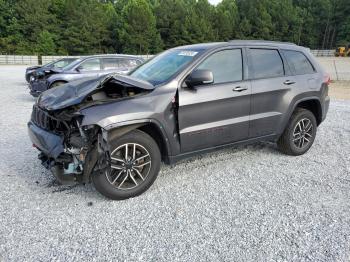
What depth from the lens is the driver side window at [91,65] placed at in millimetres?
10188

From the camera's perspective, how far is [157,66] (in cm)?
453

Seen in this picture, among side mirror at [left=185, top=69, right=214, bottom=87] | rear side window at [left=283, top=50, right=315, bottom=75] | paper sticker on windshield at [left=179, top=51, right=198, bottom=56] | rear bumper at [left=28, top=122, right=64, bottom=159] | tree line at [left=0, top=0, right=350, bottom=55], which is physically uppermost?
tree line at [left=0, top=0, right=350, bottom=55]

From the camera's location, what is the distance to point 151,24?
5959cm

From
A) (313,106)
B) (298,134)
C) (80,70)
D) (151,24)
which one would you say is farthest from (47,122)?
(151,24)

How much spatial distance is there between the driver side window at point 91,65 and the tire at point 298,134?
23.3ft

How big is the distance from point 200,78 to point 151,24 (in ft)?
195

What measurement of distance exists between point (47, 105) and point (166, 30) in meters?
64.1

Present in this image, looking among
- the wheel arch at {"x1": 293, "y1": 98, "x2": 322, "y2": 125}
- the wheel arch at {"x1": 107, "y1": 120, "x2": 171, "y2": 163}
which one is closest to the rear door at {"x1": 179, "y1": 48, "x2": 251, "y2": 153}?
the wheel arch at {"x1": 107, "y1": 120, "x2": 171, "y2": 163}

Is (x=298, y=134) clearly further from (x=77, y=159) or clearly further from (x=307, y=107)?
(x=77, y=159)

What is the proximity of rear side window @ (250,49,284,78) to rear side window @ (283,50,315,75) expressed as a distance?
0.22m

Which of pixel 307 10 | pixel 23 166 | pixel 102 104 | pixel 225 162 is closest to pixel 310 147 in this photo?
pixel 225 162

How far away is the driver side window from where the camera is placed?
33.4 feet

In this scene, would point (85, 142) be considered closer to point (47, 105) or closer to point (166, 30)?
point (47, 105)

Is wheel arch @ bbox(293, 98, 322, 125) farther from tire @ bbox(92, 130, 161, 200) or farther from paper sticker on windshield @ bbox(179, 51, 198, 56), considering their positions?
tire @ bbox(92, 130, 161, 200)
